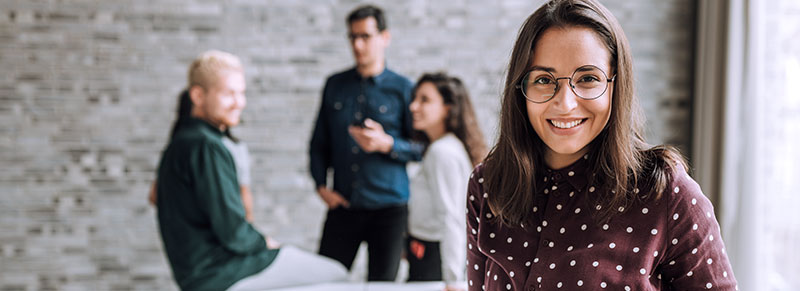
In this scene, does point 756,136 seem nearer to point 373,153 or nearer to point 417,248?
point 417,248

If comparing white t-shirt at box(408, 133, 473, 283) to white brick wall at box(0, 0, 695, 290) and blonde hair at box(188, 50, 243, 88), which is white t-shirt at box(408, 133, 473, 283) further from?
blonde hair at box(188, 50, 243, 88)

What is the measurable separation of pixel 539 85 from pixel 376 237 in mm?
2449

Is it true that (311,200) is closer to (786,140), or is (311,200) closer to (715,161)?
(715,161)

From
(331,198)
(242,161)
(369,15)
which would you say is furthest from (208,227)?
(369,15)

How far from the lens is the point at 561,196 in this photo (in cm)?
112

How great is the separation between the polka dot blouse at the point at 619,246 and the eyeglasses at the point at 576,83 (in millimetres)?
162

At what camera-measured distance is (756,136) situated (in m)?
3.34

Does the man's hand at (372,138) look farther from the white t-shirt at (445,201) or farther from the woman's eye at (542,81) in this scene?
the woman's eye at (542,81)

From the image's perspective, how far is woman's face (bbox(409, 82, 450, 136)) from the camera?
2.96 m

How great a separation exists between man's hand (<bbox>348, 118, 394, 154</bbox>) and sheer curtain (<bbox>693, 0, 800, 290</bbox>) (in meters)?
1.92

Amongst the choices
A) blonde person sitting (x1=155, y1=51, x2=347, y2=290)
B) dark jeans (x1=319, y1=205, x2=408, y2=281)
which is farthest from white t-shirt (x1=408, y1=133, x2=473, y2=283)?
blonde person sitting (x1=155, y1=51, x2=347, y2=290)

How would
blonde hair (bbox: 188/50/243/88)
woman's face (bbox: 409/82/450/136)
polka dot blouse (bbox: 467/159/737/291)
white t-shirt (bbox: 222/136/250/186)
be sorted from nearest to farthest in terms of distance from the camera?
polka dot blouse (bbox: 467/159/737/291)
woman's face (bbox: 409/82/450/136)
blonde hair (bbox: 188/50/243/88)
white t-shirt (bbox: 222/136/250/186)

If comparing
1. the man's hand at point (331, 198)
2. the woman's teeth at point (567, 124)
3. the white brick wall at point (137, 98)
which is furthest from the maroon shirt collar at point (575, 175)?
the white brick wall at point (137, 98)

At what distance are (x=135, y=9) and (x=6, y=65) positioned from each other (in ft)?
2.65
